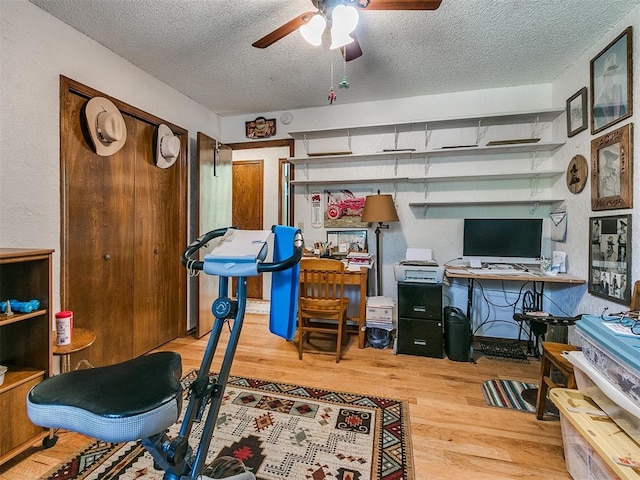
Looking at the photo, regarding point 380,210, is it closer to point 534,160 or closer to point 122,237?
point 534,160

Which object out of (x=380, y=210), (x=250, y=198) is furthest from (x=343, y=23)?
(x=250, y=198)

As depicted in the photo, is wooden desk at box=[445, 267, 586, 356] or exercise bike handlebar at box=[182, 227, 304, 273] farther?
wooden desk at box=[445, 267, 586, 356]

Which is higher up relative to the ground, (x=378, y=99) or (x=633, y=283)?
(x=378, y=99)

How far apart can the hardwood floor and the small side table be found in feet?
1.47

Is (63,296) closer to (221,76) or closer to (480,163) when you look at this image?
(221,76)

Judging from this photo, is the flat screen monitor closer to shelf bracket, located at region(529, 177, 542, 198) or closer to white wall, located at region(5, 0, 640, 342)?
white wall, located at region(5, 0, 640, 342)

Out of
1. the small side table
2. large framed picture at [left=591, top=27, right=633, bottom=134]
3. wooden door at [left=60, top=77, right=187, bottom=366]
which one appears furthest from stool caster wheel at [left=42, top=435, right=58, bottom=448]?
large framed picture at [left=591, top=27, right=633, bottom=134]

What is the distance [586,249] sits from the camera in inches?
88.7

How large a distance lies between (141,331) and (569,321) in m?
3.23

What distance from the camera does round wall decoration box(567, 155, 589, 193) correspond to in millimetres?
2291

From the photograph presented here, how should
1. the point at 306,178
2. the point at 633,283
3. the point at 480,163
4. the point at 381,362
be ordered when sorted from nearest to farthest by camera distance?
the point at 633,283 < the point at 381,362 < the point at 480,163 < the point at 306,178

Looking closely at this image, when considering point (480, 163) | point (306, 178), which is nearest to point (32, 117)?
point (306, 178)

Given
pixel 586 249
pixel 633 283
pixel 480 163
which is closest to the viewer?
pixel 633 283

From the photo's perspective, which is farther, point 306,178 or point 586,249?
point 306,178
